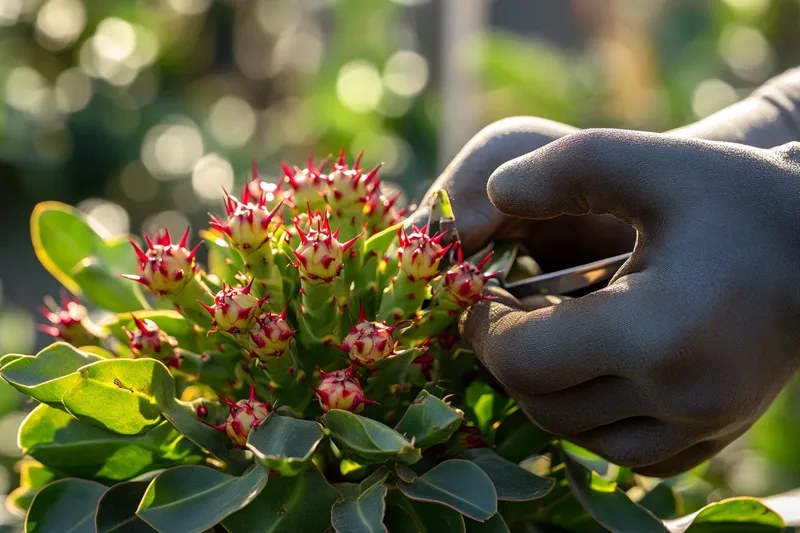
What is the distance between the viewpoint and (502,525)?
0.57m

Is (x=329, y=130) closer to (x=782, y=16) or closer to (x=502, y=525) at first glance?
(x=782, y=16)

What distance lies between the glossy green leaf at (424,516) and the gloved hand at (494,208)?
0.67ft

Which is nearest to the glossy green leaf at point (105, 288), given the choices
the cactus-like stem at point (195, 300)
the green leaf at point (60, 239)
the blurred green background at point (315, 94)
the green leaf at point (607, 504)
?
the green leaf at point (60, 239)

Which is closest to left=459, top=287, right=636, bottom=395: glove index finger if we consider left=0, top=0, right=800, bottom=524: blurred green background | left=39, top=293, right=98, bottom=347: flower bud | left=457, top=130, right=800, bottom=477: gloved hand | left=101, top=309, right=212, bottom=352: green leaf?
left=457, top=130, right=800, bottom=477: gloved hand

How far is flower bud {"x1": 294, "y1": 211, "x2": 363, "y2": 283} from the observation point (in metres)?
0.54

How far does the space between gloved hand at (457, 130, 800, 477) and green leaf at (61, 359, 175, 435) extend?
0.70 feet

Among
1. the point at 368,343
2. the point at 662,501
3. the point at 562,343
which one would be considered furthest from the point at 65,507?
the point at 662,501

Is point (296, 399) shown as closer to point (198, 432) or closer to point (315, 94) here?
point (198, 432)

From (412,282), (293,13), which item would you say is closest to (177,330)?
(412,282)

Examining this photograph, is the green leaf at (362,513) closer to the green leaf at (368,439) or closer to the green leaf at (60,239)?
the green leaf at (368,439)

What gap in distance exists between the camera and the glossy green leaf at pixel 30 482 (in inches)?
26.0

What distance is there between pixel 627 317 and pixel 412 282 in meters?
0.14

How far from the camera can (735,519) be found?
0.66m

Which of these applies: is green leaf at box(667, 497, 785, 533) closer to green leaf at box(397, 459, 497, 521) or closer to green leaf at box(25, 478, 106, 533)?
green leaf at box(397, 459, 497, 521)
